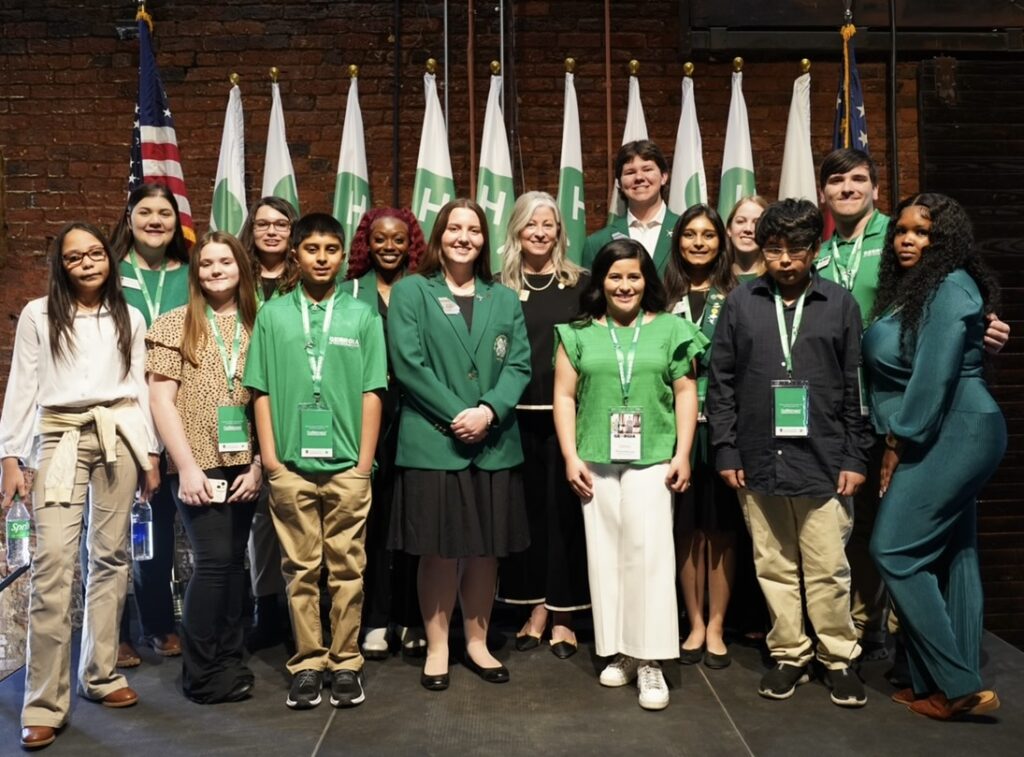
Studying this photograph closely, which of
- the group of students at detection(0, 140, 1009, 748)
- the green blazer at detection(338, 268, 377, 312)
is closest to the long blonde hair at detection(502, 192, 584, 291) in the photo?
the group of students at detection(0, 140, 1009, 748)

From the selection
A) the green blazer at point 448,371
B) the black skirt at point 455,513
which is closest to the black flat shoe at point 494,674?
the black skirt at point 455,513

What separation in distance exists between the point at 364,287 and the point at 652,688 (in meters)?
1.69

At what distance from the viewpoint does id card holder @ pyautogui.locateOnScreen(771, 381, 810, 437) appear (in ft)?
9.25

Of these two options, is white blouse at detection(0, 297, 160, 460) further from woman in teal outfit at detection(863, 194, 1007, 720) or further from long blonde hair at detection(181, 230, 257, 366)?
woman in teal outfit at detection(863, 194, 1007, 720)

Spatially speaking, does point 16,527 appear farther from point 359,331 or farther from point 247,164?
point 247,164

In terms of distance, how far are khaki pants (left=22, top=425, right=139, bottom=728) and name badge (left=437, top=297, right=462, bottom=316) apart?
3.52ft

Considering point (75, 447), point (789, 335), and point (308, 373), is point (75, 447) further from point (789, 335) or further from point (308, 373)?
point (789, 335)

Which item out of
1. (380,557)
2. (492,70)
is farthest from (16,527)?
(492,70)

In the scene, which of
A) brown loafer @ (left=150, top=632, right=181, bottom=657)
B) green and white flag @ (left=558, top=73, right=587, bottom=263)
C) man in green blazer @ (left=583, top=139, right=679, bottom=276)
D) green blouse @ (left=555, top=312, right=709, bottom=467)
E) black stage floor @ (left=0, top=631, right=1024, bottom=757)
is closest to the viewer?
black stage floor @ (left=0, top=631, right=1024, bottom=757)

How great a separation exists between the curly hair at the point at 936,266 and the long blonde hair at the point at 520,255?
3.56 feet

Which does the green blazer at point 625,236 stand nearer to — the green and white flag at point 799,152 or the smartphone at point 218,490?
the green and white flag at point 799,152

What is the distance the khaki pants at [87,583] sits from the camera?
A: 2.69 meters

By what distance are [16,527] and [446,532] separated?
1.49m

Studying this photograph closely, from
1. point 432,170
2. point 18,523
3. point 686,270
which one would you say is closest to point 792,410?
point 686,270
